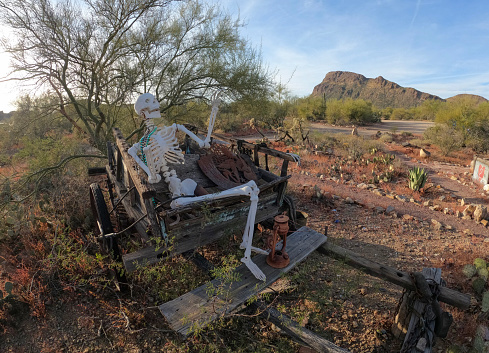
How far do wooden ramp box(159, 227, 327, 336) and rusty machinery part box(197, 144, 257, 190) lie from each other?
1197 mm

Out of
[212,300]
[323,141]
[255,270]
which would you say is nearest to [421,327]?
[255,270]

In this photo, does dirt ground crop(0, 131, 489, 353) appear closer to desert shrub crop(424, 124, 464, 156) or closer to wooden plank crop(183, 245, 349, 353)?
wooden plank crop(183, 245, 349, 353)

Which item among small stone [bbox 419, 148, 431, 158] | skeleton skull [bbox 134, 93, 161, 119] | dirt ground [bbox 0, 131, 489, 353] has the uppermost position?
skeleton skull [bbox 134, 93, 161, 119]

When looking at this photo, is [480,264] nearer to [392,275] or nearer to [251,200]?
[392,275]

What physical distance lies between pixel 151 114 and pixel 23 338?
2971 mm

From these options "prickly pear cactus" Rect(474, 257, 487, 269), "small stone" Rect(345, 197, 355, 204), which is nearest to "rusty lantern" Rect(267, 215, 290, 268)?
"prickly pear cactus" Rect(474, 257, 487, 269)

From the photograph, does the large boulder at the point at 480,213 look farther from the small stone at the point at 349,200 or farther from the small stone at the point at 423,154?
the small stone at the point at 423,154

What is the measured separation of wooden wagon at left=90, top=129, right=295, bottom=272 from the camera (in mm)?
2600

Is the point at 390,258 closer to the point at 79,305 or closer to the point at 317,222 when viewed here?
the point at 317,222

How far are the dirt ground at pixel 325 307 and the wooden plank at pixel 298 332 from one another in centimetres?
10

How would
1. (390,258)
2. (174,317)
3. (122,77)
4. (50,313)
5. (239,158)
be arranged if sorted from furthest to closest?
1. (122,77)
2. (390,258)
3. (239,158)
4. (50,313)
5. (174,317)

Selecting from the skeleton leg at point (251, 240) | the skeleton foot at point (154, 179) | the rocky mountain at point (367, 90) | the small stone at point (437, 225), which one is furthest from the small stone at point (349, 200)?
the rocky mountain at point (367, 90)

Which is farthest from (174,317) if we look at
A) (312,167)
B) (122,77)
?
(312,167)

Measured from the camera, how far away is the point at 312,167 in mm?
10344
